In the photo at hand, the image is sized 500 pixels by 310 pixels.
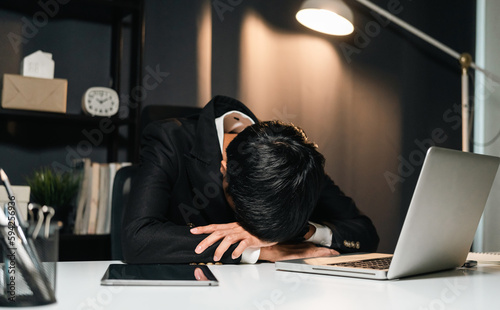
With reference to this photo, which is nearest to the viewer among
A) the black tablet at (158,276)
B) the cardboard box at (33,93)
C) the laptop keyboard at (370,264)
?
the black tablet at (158,276)

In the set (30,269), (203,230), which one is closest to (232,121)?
(203,230)

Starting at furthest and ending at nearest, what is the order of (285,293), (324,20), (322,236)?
(324,20)
(322,236)
(285,293)

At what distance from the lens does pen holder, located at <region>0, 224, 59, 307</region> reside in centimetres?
57

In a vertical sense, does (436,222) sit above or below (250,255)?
above

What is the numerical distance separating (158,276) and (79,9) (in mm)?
2098

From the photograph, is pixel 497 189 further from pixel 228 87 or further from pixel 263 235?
pixel 263 235

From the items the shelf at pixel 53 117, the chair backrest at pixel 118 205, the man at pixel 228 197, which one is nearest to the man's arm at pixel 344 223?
the man at pixel 228 197

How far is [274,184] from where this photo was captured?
1.15m

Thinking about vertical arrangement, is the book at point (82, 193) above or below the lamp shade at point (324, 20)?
below

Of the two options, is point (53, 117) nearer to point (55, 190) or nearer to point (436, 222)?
point (55, 190)

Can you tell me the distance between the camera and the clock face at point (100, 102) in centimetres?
234

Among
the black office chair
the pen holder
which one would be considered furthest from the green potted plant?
the pen holder

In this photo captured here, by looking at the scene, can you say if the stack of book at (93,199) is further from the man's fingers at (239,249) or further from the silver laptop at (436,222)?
the silver laptop at (436,222)

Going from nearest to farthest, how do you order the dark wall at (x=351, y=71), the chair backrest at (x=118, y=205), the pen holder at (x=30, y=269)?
1. the pen holder at (x=30, y=269)
2. the chair backrest at (x=118, y=205)
3. the dark wall at (x=351, y=71)
